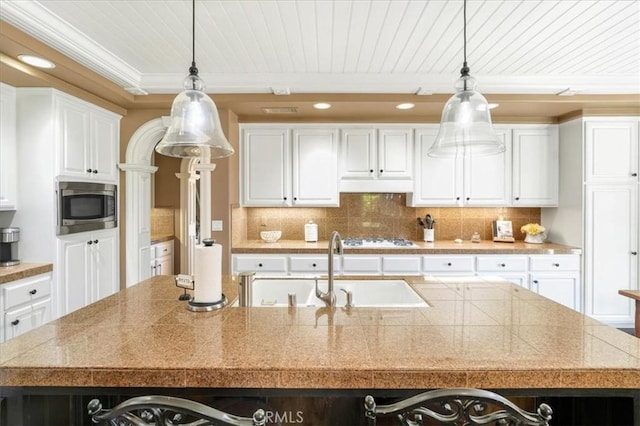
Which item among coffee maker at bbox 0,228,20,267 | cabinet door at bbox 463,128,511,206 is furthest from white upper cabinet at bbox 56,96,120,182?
cabinet door at bbox 463,128,511,206

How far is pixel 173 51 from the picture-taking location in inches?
103

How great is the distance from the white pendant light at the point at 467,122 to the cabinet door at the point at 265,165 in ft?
7.75

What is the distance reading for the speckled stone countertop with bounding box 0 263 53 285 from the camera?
223 cm

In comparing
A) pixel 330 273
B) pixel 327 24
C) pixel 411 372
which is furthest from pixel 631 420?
pixel 327 24

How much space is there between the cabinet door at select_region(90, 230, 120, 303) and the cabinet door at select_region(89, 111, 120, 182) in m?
0.57

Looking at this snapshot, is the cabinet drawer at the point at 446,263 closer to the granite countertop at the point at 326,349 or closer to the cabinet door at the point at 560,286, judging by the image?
the cabinet door at the point at 560,286

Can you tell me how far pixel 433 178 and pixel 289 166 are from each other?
1.64 m

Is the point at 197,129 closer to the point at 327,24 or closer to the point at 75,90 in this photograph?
the point at 327,24

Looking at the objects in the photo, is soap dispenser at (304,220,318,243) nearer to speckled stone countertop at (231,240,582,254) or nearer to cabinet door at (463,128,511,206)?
speckled stone countertop at (231,240,582,254)

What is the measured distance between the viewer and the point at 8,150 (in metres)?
2.58

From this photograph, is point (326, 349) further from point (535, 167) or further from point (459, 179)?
point (535, 167)

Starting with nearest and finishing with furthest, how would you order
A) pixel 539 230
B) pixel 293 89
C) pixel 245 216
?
pixel 293 89 < pixel 539 230 < pixel 245 216

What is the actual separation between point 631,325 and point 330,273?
3.80m

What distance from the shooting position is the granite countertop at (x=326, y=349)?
0.99 metres
